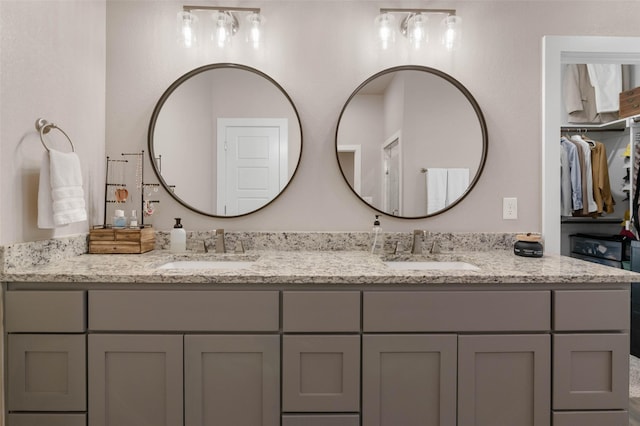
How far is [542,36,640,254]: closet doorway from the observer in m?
1.98

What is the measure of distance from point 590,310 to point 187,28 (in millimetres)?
2245

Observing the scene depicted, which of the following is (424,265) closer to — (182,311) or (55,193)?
(182,311)

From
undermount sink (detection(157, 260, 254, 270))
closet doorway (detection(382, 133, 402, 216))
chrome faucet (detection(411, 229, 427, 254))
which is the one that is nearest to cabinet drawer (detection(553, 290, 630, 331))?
chrome faucet (detection(411, 229, 427, 254))

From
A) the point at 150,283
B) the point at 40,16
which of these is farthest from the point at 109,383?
the point at 40,16

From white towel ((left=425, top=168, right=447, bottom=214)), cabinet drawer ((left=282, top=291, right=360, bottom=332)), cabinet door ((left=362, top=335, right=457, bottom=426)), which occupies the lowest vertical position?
cabinet door ((left=362, top=335, right=457, bottom=426))

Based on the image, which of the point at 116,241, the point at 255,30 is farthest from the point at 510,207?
the point at 116,241

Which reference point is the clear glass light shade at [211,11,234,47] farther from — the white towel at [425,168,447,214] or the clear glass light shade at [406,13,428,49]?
the white towel at [425,168,447,214]

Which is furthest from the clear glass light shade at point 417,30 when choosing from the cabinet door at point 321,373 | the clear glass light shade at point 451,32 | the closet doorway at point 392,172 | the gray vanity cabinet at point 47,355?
the gray vanity cabinet at point 47,355

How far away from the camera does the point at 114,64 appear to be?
6.48 ft

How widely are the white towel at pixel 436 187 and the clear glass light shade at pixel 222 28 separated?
1.31 m

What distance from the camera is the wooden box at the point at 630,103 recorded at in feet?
9.12

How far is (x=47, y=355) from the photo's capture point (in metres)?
1.33

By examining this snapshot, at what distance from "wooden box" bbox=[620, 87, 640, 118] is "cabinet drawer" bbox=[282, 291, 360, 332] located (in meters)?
2.94

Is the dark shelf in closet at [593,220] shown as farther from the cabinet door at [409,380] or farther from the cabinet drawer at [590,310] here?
the cabinet door at [409,380]
